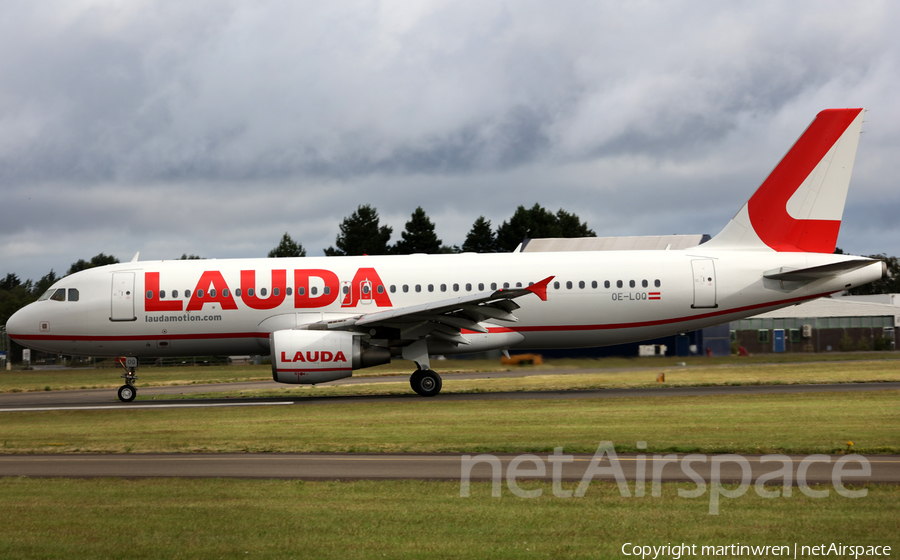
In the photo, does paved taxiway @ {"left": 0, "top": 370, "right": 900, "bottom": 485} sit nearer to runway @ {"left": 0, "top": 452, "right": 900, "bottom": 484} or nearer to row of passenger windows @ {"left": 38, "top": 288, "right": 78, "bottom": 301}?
runway @ {"left": 0, "top": 452, "right": 900, "bottom": 484}

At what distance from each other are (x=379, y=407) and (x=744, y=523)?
12.5 metres

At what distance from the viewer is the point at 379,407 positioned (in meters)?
19.0

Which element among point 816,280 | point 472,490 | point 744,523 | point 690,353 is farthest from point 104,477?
point 816,280

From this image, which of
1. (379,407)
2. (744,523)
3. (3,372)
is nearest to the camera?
(744,523)

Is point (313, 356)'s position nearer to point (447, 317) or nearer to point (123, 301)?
point (447, 317)

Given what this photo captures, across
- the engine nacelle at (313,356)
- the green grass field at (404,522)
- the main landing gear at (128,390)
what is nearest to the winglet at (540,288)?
the engine nacelle at (313,356)

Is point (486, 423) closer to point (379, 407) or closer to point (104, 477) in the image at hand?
point (379, 407)

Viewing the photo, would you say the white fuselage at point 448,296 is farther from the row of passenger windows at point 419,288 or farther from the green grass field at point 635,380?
the green grass field at point 635,380

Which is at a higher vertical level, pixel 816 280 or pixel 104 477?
pixel 816 280

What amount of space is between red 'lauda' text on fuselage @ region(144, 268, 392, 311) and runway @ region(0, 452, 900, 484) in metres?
10.8

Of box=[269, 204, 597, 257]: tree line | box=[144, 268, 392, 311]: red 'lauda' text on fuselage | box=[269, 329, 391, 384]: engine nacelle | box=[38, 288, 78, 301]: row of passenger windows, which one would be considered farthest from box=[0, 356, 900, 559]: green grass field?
box=[269, 204, 597, 257]: tree line

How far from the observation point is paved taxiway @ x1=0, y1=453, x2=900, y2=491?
32.2ft

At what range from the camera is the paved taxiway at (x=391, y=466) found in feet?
32.2

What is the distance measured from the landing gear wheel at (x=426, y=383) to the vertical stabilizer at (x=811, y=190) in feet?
33.9
